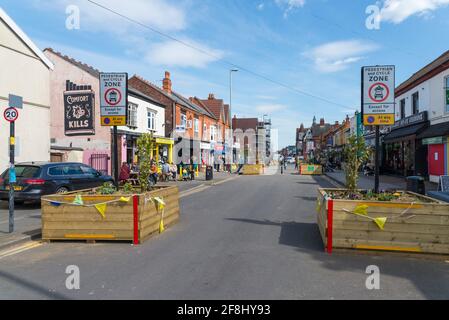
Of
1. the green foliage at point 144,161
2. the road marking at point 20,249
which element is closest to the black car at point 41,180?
the road marking at point 20,249

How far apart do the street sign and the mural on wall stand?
14046 mm

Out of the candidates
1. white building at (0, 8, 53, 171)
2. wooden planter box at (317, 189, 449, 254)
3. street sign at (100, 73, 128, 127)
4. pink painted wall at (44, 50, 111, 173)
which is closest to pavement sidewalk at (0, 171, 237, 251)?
street sign at (100, 73, 128, 127)

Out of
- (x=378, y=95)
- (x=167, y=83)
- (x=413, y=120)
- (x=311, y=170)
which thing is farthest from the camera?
(x=167, y=83)

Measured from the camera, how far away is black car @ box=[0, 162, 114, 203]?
11344mm

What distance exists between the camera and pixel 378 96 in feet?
26.2

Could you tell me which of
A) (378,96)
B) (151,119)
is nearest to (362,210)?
(378,96)

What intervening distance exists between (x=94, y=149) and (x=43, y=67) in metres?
6.33

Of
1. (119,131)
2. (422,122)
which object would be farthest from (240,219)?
(422,122)

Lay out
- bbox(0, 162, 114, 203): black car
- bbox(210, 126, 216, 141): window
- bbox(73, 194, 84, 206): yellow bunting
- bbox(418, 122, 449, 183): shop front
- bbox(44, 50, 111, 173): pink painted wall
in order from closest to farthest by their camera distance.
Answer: bbox(73, 194, 84, 206): yellow bunting < bbox(0, 162, 114, 203): black car < bbox(418, 122, 449, 183): shop front < bbox(44, 50, 111, 173): pink painted wall < bbox(210, 126, 216, 141): window

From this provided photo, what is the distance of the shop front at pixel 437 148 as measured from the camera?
1908 cm

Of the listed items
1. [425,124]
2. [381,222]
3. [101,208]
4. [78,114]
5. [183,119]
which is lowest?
[381,222]

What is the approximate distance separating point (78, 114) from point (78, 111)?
19 centimetres

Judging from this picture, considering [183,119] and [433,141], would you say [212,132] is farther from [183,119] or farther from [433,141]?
[433,141]

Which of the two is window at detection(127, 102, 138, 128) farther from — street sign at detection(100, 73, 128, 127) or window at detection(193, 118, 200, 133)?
street sign at detection(100, 73, 128, 127)
